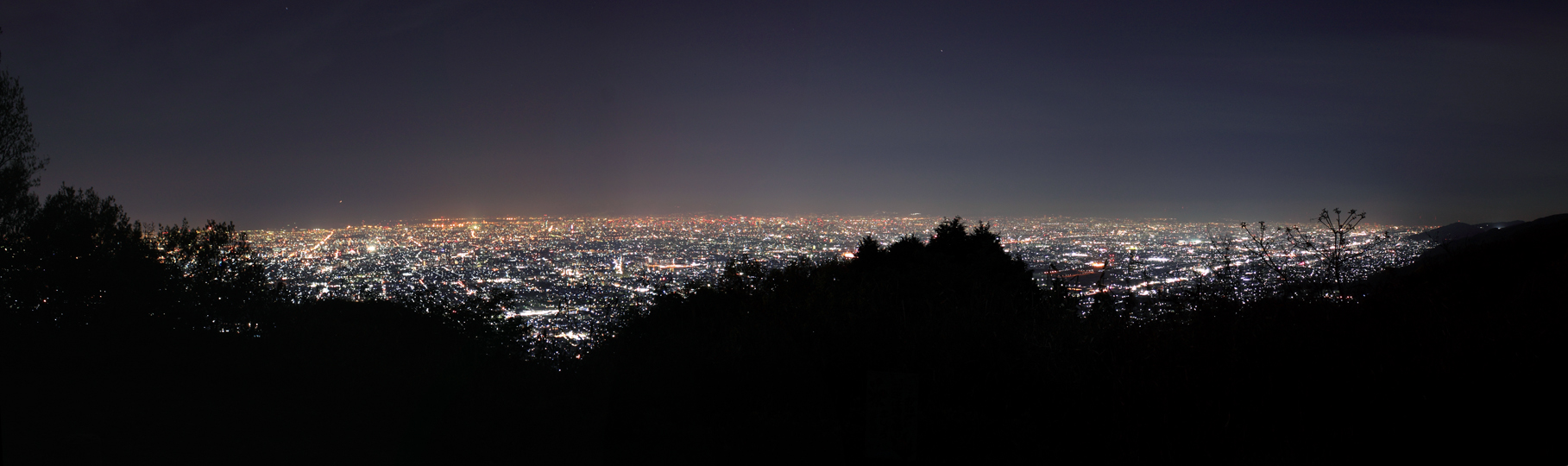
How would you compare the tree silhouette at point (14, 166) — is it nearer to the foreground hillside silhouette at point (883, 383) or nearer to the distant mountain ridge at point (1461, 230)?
the foreground hillside silhouette at point (883, 383)

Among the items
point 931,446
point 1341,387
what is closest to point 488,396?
point 931,446

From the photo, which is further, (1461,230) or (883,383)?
(1461,230)

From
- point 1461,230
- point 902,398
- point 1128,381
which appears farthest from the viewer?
point 1461,230

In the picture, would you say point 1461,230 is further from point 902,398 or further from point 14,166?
point 14,166

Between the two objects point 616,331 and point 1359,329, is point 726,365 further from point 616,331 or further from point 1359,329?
point 1359,329

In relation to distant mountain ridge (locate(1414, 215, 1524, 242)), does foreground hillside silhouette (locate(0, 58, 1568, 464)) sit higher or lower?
lower

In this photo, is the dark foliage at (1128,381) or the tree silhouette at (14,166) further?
the tree silhouette at (14,166)

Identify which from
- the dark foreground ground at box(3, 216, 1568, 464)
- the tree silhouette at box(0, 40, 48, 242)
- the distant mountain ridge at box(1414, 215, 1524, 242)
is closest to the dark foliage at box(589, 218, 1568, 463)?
the dark foreground ground at box(3, 216, 1568, 464)

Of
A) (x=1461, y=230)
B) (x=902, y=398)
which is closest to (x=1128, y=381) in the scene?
(x=902, y=398)

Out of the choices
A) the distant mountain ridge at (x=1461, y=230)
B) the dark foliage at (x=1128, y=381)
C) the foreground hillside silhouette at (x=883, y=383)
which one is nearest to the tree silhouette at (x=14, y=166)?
the foreground hillside silhouette at (x=883, y=383)

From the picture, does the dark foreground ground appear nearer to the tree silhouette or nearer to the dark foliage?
the dark foliage

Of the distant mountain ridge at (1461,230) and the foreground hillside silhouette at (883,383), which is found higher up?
the distant mountain ridge at (1461,230)
